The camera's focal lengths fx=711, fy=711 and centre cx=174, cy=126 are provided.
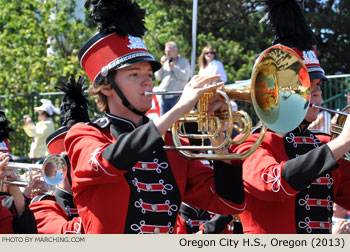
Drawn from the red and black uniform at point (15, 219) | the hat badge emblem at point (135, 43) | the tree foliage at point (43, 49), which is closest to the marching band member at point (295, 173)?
the hat badge emblem at point (135, 43)

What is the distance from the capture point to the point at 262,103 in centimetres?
355

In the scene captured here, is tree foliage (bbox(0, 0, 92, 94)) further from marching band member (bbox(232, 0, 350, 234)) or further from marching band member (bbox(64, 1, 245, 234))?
marching band member (bbox(64, 1, 245, 234))

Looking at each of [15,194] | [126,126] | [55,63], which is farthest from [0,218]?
[55,63]

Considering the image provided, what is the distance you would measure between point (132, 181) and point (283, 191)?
0.84 m

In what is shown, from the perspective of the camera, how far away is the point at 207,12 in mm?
16172

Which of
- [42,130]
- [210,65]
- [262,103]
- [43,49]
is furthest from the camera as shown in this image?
[43,49]

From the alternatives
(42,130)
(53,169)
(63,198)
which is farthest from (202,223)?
(42,130)

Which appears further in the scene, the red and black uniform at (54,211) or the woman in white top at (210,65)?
the woman in white top at (210,65)

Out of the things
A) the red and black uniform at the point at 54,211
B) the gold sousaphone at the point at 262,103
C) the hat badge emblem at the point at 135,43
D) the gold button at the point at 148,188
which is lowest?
the red and black uniform at the point at 54,211

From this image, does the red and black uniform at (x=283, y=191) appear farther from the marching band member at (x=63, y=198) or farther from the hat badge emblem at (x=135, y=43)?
the marching band member at (x=63, y=198)

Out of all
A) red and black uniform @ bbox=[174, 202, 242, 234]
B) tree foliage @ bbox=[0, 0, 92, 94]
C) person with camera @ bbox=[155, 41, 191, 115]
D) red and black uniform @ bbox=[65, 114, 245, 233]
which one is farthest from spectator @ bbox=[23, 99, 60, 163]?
red and black uniform @ bbox=[65, 114, 245, 233]

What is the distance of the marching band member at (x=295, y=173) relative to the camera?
146 inches

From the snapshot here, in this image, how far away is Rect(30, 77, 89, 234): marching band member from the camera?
442 centimetres

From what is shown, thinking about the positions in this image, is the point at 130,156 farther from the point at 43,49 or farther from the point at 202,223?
the point at 43,49
